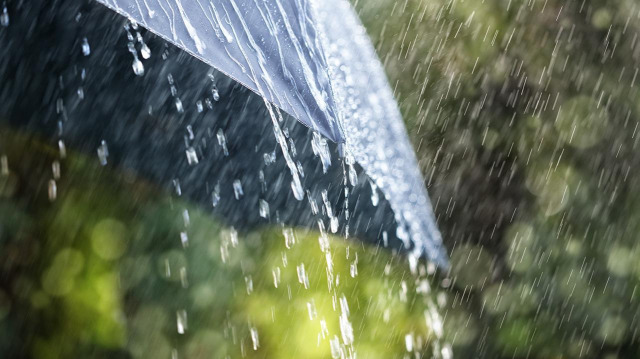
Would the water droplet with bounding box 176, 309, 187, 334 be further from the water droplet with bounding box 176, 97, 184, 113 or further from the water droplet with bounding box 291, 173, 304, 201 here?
the water droplet with bounding box 176, 97, 184, 113

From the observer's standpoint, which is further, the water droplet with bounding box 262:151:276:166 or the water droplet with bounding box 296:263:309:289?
the water droplet with bounding box 296:263:309:289

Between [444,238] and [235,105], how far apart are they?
143 centimetres

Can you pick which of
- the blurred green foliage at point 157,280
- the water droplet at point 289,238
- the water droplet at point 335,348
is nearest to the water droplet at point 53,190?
the blurred green foliage at point 157,280

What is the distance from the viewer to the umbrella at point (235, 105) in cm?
121

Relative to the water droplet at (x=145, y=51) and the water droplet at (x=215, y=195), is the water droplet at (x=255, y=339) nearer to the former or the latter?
the water droplet at (x=215, y=195)

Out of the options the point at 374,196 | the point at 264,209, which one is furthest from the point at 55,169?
the point at 374,196

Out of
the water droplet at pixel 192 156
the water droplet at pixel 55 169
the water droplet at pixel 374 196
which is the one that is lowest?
the water droplet at pixel 55 169

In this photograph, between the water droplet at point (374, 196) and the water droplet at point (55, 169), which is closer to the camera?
the water droplet at point (374, 196)

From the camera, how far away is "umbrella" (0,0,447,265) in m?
1.21

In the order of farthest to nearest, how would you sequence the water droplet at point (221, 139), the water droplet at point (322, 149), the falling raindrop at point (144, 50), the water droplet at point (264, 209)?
1. the water droplet at point (264, 209)
2. the water droplet at point (221, 139)
3. the falling raindrop at point (144, 50)
4. the water droplet at point (322, 149)

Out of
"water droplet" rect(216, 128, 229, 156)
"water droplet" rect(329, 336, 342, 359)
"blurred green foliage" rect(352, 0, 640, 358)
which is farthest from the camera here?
"blurred green foliage" rect(352, 0, 640, 358)

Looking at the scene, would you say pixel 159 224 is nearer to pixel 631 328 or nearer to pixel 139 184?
pixel 139 184

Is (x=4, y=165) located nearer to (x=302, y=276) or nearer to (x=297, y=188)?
(x=297, y=188)

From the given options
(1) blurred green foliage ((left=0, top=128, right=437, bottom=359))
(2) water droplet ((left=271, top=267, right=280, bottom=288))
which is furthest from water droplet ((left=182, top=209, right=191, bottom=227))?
(2) water droplet ((left=271, top=267, right=280, bottom=288))
